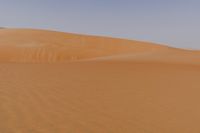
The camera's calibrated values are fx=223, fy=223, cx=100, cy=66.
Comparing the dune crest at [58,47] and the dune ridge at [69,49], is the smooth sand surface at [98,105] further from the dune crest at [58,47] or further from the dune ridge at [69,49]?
the dune crest at [58,47]

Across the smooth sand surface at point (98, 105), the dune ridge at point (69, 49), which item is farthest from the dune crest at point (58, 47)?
the smooth sand surface at point (98, 105)

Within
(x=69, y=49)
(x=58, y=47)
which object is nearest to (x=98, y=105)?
(x=69, y=49)

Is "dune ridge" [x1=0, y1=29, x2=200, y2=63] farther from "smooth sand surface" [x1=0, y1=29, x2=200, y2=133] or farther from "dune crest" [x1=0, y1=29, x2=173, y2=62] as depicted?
"smooth sand surface" [x1=0, y1=29, x2=200, y2=133]

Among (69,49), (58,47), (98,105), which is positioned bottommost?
(98,105)

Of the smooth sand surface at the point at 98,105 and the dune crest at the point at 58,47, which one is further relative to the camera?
the dune crest at the point at 58,47

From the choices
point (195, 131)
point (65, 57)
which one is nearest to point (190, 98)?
point (195, 131)

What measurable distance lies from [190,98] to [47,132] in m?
3.48

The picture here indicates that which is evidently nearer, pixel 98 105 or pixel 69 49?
pixel 98 105

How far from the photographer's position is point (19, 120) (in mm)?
3264

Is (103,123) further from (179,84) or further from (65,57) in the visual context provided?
(65,57)

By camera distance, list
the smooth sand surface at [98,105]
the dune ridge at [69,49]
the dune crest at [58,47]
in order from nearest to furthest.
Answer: the smooth sand surface at [98,105]
the dune ridge at [69,49]
the dune crest at [58,47]

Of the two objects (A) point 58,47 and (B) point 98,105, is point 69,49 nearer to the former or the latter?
(A) point 58,47

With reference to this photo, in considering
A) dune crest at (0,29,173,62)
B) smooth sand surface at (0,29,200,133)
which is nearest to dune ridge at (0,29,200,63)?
dune crest at (0,29,173,62)

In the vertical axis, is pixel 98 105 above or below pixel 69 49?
below
